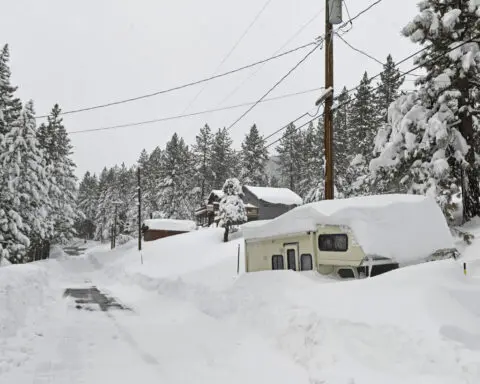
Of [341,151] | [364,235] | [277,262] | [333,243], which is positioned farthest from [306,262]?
[341,151]

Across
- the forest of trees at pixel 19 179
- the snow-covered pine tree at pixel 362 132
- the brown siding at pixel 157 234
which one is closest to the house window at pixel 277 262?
the forest of trees at pixel 19 179

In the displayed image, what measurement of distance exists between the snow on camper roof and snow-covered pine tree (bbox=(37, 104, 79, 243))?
38121 mm

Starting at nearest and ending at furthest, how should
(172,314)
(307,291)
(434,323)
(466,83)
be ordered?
1. (434,323)
2. (307,291)
3. (172,314)
4. (466,83)

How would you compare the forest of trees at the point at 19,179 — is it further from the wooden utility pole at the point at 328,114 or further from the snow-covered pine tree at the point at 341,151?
the snow-covered pine tree at the point at 341,151

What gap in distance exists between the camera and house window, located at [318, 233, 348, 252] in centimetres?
1068

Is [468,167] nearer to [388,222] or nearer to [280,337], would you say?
[388,222]

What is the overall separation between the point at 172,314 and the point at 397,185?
12.1m

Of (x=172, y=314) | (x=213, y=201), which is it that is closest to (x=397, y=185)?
(x=172, y=314)

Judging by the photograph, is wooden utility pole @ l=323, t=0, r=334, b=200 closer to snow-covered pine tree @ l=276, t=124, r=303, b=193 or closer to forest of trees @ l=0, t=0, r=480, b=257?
forest of trees @ l=0, t=0, r=480, b=257

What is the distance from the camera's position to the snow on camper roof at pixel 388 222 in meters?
10.5

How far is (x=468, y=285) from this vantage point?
24.6 ft

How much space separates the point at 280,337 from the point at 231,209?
28.7 metres

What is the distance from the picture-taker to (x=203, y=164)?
7156cm

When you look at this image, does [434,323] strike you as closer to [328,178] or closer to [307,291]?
[307,291]
